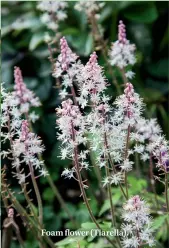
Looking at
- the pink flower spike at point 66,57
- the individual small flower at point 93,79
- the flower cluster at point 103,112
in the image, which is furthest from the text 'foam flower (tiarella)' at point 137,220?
the pink flower spike at point 66,57

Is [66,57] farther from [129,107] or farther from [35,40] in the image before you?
[35,40]

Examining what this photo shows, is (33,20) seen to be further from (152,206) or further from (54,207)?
(152,206)

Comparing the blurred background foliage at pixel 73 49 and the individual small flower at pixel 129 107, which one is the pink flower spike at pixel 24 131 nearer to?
the individual small flower at pixel 129 107

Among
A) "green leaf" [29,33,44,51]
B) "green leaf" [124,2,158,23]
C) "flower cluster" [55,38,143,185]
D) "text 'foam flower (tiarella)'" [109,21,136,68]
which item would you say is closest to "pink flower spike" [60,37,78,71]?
"flower cluster" [55,38,143,185]

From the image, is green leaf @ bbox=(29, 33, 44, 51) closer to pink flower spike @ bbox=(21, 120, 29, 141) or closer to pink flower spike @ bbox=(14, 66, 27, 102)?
pink flower spike @ bbox=(14, 66, 27, 102)

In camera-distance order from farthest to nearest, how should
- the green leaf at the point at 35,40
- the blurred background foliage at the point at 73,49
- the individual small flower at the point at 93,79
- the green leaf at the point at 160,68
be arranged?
the green leaf at the point at 160,68
the green leaf at the point at 35,40
the blurred background foliage at the point at 73,49
the individual small flower at the point at 93,79

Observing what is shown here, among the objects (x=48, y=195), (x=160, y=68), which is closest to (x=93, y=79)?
(x=48, y=195)
